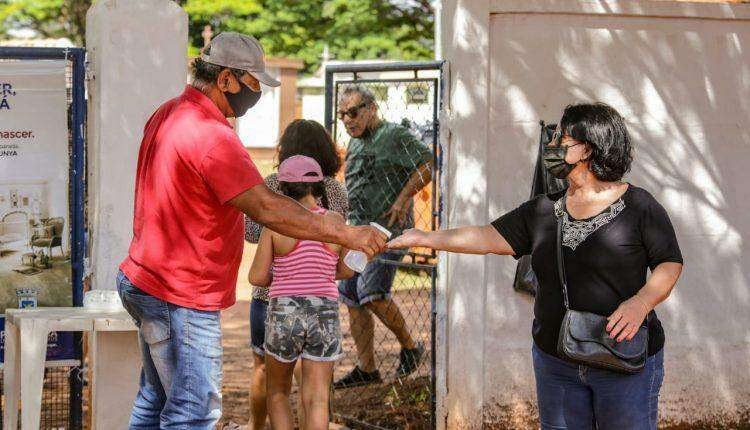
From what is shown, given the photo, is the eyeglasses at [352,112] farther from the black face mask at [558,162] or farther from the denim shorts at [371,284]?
the black face mask at [558,162]

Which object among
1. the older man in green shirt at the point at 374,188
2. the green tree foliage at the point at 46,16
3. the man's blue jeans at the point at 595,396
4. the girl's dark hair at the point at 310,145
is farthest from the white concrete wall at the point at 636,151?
the green tree foliage at the point at 46,16

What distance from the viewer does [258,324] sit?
5.68m

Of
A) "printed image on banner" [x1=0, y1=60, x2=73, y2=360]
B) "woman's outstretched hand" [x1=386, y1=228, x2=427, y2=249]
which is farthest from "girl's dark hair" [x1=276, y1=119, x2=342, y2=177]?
"woman's outstretched hand" [x1=386, y1=228, x2=427, y2=249]

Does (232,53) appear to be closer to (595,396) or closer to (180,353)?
(180,353)

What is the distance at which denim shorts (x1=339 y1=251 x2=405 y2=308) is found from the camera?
7.36 metres

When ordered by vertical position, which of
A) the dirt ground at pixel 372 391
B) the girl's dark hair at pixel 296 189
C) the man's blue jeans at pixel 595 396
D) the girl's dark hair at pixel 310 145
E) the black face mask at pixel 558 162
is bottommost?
the dirt ground at pixel 372 391

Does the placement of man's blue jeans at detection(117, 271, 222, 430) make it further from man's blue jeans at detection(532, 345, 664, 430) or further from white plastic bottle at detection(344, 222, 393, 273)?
man's blue jeans at detection(532, 345, 664, 430)

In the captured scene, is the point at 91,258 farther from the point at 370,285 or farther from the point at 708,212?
the point at 708,212

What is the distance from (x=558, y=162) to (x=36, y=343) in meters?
2.73

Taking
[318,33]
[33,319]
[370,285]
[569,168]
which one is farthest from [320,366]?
[318,33]

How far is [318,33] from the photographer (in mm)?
35906

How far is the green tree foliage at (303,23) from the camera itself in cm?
3147

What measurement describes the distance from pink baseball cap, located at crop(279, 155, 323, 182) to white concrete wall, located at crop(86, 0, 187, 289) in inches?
39.4

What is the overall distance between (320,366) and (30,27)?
31.8 m
